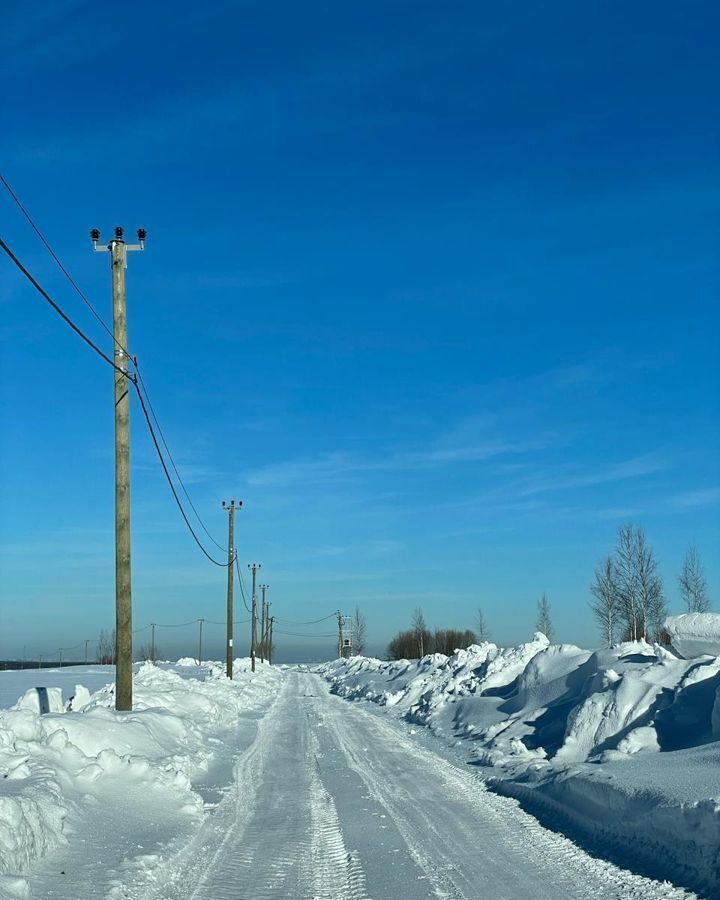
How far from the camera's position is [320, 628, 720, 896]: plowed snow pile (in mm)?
7445

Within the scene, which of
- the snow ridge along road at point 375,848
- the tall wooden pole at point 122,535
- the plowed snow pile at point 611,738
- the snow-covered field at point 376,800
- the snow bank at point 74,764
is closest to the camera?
the snow ridge along road at point 375,848

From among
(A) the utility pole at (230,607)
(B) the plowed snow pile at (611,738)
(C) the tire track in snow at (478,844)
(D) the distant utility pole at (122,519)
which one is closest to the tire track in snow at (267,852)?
(C) the tire track in snow at (478,844)

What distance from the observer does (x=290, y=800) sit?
33.6ft

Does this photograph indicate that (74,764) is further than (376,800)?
No

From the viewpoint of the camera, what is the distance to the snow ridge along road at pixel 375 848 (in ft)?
21.0

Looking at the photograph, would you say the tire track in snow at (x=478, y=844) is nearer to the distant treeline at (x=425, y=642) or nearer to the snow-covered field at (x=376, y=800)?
the snow-covered field at (x=376, y=800)

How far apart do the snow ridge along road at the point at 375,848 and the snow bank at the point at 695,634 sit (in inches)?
210

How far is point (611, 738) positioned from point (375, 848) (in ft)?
19.4

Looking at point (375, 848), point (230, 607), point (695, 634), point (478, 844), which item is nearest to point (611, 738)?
point (695, 634)

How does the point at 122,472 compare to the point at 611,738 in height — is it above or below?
→ above

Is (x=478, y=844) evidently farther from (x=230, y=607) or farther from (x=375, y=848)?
(x=230, y=607)

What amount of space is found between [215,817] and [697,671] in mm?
7403

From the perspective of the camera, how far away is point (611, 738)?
12.5m

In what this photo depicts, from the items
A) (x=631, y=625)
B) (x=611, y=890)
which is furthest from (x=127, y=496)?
(x=631, y=625)
